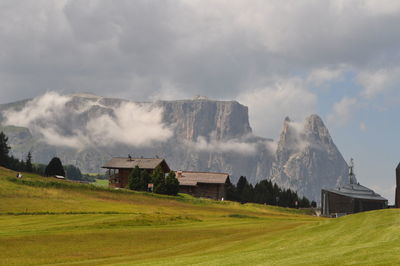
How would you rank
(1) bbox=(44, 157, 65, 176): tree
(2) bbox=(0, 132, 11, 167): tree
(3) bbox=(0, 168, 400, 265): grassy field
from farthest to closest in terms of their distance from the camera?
(1) bbox=(44, 157, 65, 176): tree, (2) bbox=(0, 132, 11, 167): tree, (3) bbox=(0, 168, 400, 265): grassy field

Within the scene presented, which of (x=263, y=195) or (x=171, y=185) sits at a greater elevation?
(x=263, y=195)

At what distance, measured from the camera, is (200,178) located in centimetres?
13662

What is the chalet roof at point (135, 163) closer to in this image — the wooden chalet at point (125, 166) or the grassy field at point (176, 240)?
the wooden chalet at point (125, 166)

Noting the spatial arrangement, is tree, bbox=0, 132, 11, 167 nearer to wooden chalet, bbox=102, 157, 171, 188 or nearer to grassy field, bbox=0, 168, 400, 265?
wooden chalet, bbox=102, 157, 171, 188

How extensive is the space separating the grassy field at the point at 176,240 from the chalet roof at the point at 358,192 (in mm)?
59925

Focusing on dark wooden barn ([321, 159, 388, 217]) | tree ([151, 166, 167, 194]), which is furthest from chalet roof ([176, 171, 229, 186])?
dark wooden barn ([321, 159, 388, 217])

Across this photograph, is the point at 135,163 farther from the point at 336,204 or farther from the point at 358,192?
the point at 358,192

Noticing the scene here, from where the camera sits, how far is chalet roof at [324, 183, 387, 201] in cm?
11024

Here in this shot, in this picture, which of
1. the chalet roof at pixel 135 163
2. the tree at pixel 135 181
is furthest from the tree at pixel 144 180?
the chalet roof at pixel 135 163

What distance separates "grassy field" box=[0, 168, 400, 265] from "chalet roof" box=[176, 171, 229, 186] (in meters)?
66.0

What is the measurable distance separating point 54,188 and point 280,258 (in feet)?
221

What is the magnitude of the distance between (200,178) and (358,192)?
4379cm

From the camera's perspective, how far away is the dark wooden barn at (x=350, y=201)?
108625 mm

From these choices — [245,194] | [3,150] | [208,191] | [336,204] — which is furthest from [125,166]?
[336,204]
